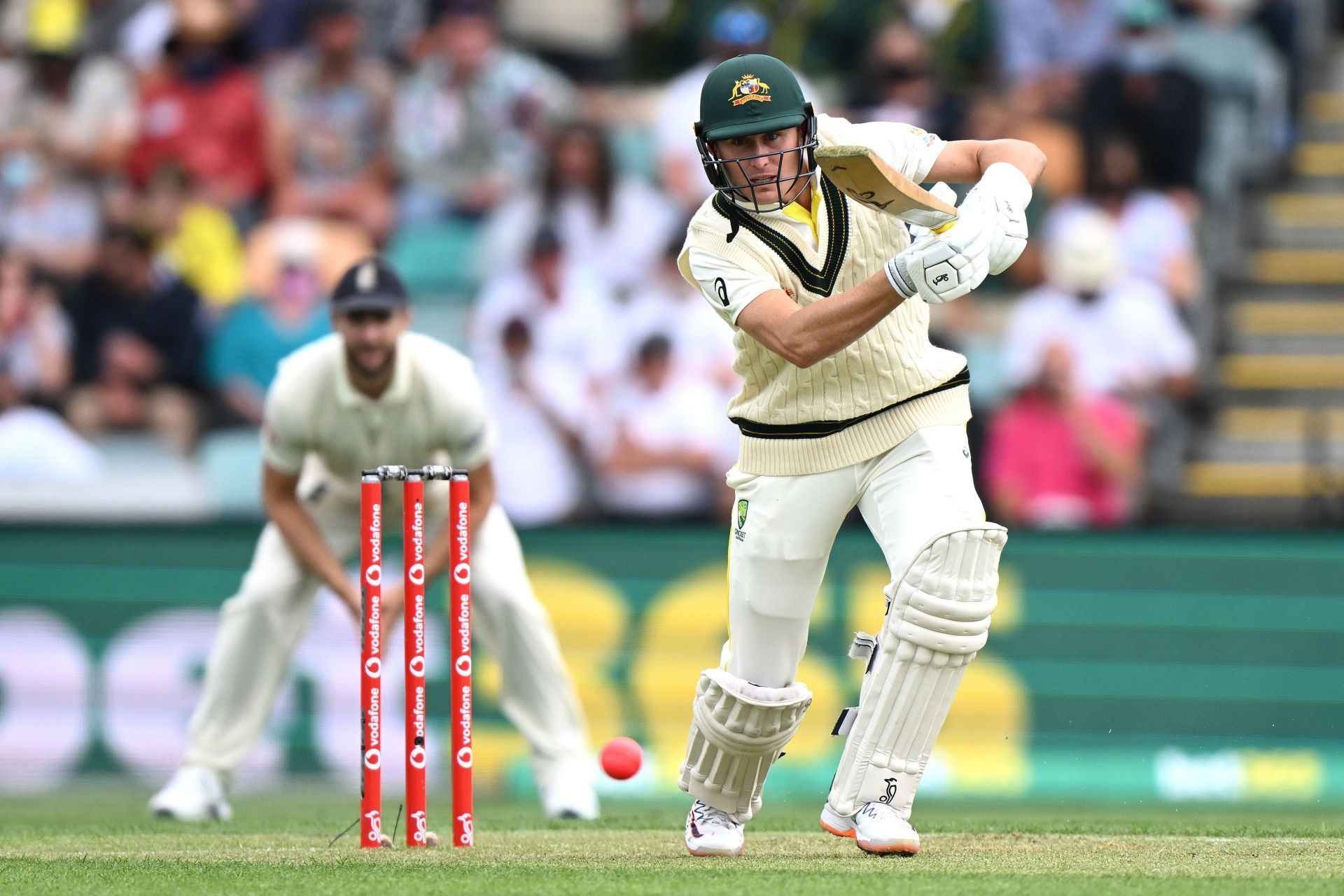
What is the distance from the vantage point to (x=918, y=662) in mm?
4773

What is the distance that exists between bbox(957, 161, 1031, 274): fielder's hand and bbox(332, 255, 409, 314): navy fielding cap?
2.63 meters

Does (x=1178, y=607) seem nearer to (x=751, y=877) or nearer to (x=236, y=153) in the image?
(x=751, y=877)

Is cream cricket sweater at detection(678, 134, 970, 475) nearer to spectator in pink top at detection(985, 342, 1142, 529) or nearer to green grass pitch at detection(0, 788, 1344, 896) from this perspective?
Answer: green grass pitch at detection(0, 788, 1344, 896)

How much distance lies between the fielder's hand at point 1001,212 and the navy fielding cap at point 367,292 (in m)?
2.63

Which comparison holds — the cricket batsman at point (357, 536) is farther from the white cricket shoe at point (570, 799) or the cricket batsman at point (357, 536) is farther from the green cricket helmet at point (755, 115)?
the green cricket helmet at point (755, 115)

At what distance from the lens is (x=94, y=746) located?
8.38 m

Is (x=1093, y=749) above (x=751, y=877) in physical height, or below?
below

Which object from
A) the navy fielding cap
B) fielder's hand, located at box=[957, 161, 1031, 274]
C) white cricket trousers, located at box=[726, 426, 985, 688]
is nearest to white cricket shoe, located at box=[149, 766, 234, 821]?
the navy fielding cap

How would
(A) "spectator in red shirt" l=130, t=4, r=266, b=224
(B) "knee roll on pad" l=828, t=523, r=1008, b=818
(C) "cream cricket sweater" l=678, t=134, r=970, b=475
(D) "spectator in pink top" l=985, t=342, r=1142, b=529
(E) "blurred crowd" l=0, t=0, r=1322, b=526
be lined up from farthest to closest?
(A) "spectator in red shirt" l=130, t=4, r=266, b=224
(E) "blurred crowd" l=0, t=0, r=1322, b=526
(D) "spectator in pink top" l=985, t=342, r=1142, b=529
(C) "cream cricket sweater" l=678, t=134, r=970, b=475
(B) "knee roll on pad" l=828, t=523, r=1008, b=818

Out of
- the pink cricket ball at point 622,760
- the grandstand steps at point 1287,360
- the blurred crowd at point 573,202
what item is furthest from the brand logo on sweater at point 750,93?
the grandstand steps at point 1287,360

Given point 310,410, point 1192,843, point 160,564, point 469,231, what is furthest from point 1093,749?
point 469,231

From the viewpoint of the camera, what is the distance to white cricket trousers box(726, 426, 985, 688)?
4840 mm

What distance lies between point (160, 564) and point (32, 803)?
125cm

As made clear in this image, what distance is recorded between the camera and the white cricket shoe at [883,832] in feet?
15.8
